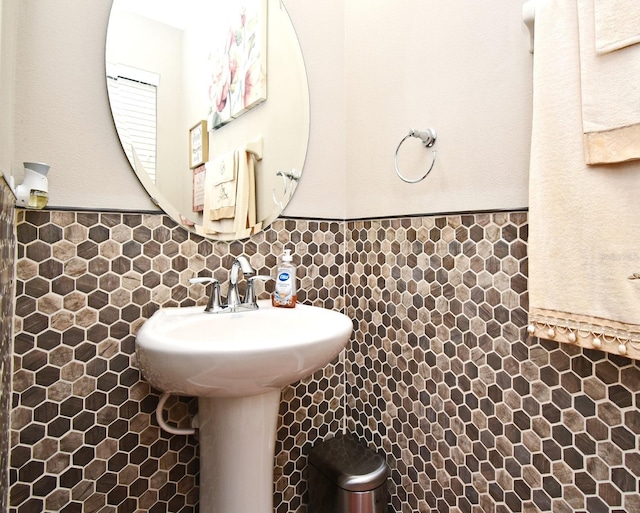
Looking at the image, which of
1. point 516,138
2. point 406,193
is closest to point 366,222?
point 406,193

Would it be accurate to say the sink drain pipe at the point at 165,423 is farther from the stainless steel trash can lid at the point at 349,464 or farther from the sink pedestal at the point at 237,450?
the stainless steel trash can lid at the point at 349,464

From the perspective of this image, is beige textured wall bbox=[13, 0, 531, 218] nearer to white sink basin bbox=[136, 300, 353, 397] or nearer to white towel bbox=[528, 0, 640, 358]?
white towel bbox=[528, 0, 640, 358]

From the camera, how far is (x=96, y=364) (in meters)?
1.04

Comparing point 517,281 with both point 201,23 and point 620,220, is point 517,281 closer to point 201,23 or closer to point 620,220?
point 620,220

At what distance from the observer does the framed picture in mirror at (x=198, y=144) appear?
1.21m

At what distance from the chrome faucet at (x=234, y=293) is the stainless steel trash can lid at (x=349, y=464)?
23.4 inches

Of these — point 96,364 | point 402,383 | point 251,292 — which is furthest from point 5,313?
point 402,383

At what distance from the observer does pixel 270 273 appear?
1343 millimetres

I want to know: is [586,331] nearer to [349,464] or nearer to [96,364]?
[349,464]

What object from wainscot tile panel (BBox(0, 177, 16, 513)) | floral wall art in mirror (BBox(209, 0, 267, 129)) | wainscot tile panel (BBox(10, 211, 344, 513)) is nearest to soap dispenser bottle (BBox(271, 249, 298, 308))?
wainscot tile panel (BBox(10, 211, 344, 513))

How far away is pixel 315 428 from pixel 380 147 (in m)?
1.10

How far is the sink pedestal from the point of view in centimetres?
100

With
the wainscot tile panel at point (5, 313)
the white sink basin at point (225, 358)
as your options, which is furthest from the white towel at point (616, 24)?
the wainscot tile panel at point (5, 313)

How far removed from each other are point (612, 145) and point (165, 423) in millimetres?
1316
